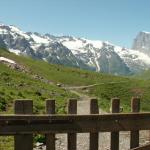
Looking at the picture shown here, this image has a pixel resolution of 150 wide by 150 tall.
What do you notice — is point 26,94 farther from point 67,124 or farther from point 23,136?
point 23,136

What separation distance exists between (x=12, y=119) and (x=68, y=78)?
399ft

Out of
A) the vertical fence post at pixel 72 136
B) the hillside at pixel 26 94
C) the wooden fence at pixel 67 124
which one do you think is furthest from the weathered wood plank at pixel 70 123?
the hillside at pixel 26 94

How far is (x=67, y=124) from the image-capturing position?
10.8m

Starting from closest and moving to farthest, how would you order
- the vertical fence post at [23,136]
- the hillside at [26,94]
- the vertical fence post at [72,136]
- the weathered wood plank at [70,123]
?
1. the weathered wood plank at [70,123]
2. the vertical fence post at [23,136]
3. the vertical fence post at [72,136]
4. the hillside at [26,94]

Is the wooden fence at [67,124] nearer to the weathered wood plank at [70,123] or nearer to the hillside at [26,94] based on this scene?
the weathered wood plank at [70,123]

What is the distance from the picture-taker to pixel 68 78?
132m

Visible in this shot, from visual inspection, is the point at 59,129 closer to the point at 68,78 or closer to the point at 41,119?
the point at 41,119

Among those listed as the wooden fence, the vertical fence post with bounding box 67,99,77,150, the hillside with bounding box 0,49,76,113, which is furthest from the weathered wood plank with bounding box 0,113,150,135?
the hillside with bounding box 0,49,76,113

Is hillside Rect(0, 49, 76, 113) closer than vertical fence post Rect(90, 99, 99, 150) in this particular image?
No

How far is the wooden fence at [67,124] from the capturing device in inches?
407

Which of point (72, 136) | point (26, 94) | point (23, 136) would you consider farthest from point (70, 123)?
point (26, 94)

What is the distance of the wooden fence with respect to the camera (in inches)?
407

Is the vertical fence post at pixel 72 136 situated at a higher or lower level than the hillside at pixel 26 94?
higher

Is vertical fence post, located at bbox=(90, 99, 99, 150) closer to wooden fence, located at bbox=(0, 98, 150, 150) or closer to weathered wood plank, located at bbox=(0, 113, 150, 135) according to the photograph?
wooden fence, located at bbox=(0, 98, 150, 150)
